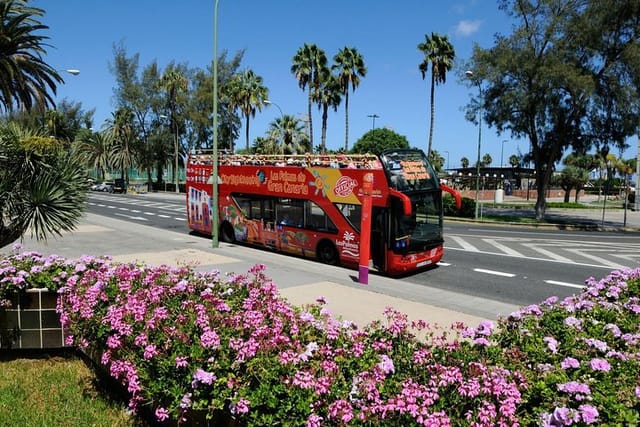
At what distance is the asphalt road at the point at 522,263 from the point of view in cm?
1182

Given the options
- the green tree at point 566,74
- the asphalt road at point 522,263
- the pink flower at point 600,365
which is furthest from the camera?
the green tree at point 566,74

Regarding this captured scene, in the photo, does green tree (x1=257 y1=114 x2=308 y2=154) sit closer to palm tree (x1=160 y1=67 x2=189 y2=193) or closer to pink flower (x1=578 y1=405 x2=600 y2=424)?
palm tree (x1=160 y1=67 x2=189 y2=193)

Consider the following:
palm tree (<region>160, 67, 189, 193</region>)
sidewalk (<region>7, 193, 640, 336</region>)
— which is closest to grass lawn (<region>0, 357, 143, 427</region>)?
sidewalk (<region>7, 193, 640, 336</region>)

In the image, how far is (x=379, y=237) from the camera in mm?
12766

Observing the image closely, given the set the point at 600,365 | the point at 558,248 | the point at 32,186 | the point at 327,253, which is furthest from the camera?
the point at 558,248

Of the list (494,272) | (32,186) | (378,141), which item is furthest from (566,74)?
(378,141)

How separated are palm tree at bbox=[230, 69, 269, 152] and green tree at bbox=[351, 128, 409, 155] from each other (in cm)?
2224

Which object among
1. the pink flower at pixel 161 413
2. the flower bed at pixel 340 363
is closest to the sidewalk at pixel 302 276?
the flower bed at pixel 340 363

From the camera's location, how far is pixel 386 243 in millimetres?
12523

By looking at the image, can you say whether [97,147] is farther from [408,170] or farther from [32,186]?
[32,186]

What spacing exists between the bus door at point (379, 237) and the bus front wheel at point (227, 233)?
7.22 m

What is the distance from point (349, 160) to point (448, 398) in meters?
11.3

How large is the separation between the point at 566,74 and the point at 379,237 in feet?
66.6

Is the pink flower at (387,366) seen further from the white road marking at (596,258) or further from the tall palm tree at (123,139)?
the tall palm tree at (123,139)
